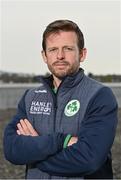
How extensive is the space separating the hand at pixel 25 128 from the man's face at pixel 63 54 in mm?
342

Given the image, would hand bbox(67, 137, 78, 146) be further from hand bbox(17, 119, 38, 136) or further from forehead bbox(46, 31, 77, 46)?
forehead bbox(46, 31, 77, 46)

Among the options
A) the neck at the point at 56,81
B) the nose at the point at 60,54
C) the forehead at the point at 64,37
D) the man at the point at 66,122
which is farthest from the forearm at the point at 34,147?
the forehead at the point at 64,37

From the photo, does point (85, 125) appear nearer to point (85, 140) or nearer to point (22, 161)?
point (85, 140)

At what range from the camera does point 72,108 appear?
283cm

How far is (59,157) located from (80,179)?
6.7 inches

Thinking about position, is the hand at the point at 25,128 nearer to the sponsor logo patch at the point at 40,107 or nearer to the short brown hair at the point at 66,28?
the sponsor logo patch at the point at 40,107

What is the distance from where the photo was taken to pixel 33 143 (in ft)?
9.20

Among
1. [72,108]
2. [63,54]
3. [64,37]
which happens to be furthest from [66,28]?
[72,108]

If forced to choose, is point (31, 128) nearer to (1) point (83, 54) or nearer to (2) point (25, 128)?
(2) point (25, 128)

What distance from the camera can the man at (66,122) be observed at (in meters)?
2.77

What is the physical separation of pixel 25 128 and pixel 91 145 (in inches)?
17.4

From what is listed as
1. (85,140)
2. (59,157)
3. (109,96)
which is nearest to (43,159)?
(59,157)

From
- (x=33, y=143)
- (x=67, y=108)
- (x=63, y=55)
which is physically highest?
(x=63, y=55)

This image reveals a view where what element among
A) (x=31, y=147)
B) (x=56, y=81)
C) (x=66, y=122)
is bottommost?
(x=31, y=147)
